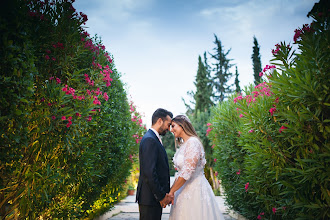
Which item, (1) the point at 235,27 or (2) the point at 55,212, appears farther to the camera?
(1) the point at 235,27

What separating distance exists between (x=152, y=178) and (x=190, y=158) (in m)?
0.62

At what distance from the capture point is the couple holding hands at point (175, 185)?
3.63 m

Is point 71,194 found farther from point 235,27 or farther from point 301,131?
point 235,27

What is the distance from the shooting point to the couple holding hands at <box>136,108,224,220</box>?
11.9ft

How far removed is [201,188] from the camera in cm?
385

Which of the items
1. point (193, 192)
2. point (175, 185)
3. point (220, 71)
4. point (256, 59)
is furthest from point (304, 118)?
point (220, 71)

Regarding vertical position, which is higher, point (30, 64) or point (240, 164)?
point (30, 64)

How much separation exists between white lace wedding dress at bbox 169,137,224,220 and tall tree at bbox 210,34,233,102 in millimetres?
32303

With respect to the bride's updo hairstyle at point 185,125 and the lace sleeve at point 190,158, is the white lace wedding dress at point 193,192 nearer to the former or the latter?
the lace sleeve at point 190,158

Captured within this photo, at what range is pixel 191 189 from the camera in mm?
3844

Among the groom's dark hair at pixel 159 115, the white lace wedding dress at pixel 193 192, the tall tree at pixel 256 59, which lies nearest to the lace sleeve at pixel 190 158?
the white lace wedding dress at pixel 193 192

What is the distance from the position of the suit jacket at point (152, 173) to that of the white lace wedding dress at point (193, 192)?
0.85ft

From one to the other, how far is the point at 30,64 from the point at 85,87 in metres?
1.77

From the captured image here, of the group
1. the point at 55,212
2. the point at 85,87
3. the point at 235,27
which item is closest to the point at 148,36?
the point at 235,27
